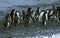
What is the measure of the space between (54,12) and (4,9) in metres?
2.95

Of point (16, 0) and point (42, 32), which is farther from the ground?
point (16, 0)

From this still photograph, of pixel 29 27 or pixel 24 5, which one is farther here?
pixel 24 5

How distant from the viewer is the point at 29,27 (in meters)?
8.43

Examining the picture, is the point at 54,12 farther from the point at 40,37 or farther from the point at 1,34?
the point at 1,34

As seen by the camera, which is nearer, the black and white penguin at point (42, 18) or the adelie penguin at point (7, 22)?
the adelie penguin at point (7, 22)

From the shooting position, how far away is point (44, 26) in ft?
28.1

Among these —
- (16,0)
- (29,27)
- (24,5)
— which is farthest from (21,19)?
(16,0)

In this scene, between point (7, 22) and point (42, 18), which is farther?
point (42, 18)

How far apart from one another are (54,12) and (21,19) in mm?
1379

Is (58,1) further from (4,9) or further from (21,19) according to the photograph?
(21,19)

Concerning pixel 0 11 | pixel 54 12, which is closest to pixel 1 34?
pixel 54 12

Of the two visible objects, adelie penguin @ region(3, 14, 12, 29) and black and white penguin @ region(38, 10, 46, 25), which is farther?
black and white penguin @ region(38, 10, 46, 25)

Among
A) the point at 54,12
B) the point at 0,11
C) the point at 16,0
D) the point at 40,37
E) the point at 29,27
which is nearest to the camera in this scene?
the point at 40,37

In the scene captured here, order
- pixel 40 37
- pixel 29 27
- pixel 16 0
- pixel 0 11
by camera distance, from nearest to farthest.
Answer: pixel 40 37 < pixel 29 27 < pixel 0 11 < pixel 16 0
